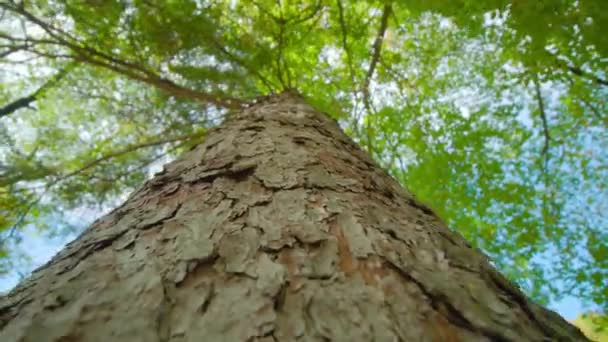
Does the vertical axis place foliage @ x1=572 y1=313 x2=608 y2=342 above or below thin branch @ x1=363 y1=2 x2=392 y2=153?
below

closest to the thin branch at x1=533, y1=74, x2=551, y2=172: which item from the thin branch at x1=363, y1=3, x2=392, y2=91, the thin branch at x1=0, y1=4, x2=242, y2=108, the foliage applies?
the foliage

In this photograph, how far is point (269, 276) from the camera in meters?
0.71

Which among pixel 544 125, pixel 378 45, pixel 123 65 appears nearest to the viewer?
pixel 123 65

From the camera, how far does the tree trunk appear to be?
1.96ft

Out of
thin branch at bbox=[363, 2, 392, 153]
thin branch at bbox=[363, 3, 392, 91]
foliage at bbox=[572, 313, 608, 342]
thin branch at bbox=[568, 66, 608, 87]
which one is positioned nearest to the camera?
foliage at bbox=[572, 313, 608, 342]

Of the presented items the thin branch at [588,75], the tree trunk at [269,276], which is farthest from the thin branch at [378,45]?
the tree trunk at [269,276]

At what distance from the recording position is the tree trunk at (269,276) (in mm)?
598

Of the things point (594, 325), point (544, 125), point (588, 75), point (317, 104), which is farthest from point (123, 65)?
point (594, 325)

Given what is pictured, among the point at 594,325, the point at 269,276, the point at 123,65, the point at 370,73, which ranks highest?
the point at 370,73

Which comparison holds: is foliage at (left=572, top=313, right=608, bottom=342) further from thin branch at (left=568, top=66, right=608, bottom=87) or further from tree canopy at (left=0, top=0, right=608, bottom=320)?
thin branch at (left=568, top=66, right=608, bottom=87)

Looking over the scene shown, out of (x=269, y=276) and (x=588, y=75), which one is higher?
(x=588, y=75)

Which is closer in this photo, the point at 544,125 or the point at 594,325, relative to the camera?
the point at 594,325

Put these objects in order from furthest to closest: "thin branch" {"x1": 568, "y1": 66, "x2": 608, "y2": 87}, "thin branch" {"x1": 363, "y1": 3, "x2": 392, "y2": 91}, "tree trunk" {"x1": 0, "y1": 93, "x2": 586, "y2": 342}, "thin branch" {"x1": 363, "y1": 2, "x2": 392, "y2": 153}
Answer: "thin branch" {"x1": 363, "y1": 2, "x2": 392, "y2": 153} < "thin branch" {"x1": 363, "y1": 3, "x2": 392, "y2": 91} < "thin branch" {"x1": 568, "y1": 66, "x2": 608, "y2": 87} < "tree trunk" {"x1": 0, "y1": 93, "x2": 586, "y2": 342}

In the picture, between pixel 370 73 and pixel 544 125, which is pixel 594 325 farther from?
pixel 370 73
